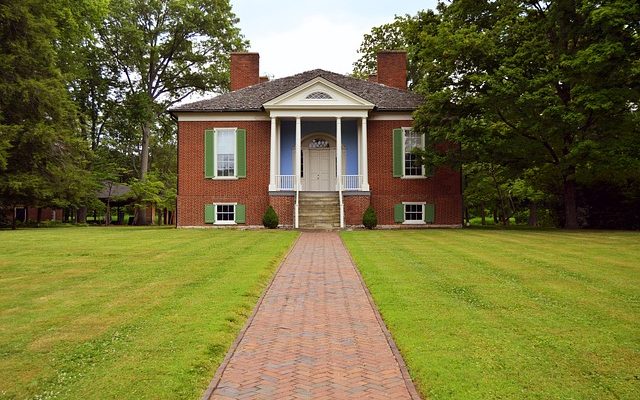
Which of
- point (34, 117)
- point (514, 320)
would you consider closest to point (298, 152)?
point (34, 117)

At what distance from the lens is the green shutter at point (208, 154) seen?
27375 mm

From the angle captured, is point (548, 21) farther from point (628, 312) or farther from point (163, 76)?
point (163, 76)

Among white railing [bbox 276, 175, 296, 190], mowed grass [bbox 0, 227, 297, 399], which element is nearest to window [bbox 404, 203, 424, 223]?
white railing [bbox 276, 175, 296, 190]

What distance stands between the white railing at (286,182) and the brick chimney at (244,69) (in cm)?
697

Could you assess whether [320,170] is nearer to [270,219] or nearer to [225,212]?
[270,219]

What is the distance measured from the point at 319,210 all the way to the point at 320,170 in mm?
3346

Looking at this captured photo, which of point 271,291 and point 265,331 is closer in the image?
point 265,331

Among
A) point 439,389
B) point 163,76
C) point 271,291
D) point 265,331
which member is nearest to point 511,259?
point 271,291

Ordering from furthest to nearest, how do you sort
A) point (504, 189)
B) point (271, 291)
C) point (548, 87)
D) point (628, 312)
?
point (504, 189)
point (548, 87)
point (271, 291)
point (628, 312)

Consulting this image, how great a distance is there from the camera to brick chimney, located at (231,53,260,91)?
3164 centimetres

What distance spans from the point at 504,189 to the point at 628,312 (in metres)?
30.6

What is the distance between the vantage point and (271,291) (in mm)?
9531

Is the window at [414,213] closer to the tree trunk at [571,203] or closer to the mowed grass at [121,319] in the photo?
the tree trunk at [571,203]

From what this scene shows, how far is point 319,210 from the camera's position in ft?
85.3
